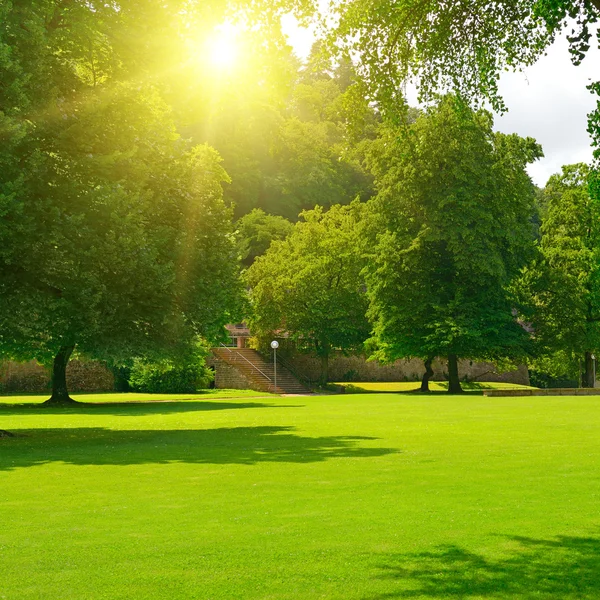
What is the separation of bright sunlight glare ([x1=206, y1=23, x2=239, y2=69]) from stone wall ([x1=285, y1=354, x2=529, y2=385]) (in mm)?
53270

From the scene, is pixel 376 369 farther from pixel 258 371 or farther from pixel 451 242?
pixel 451 242

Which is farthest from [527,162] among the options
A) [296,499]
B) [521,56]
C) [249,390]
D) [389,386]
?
[296,499]

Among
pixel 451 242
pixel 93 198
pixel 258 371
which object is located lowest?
pixel 258 371

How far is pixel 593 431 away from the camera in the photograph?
21.7 m

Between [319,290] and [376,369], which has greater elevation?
[319,290]

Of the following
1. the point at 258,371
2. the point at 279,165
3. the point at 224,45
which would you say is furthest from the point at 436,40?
the point at 279,165

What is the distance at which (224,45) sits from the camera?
16359 millimetres

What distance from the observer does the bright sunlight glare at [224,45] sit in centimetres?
1577

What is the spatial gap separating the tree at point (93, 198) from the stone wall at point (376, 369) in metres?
46.5

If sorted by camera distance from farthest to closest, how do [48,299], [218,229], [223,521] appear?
[218,229], [48,299], [223,521]

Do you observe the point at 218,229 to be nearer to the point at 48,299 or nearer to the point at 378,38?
the point at 48,299

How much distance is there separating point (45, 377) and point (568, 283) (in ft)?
123

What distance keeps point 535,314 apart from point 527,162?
10.1 m

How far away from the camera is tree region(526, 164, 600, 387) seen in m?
55.5
